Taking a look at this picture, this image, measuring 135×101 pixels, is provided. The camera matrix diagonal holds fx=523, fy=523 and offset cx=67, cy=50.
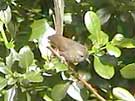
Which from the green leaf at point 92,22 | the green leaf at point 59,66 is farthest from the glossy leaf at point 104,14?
the green leaf at point 59,66

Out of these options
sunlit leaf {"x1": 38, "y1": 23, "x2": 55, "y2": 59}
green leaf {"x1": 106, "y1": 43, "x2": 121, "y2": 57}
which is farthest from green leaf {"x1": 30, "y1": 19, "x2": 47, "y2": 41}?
green leaf {"x1": 106, "y1": 43, "x2": 121, "y2": 57}

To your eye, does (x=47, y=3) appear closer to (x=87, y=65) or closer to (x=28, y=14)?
(x=28, y=14)

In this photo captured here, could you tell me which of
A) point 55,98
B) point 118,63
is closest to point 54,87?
point 55,98

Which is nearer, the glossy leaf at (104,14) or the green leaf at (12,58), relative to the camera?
the green leaf at (12,58)

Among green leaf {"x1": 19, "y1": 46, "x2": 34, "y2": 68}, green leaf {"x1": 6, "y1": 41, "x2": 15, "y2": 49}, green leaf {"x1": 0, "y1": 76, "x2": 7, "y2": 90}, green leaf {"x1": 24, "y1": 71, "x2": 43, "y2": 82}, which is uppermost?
green leaf {"x1": 6, "y1": 41, "x2": 15, "y2": 49}

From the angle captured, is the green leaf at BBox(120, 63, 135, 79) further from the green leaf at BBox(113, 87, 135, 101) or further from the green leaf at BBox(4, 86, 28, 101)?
the green leaf at BBox(4, 86, 28, 101)

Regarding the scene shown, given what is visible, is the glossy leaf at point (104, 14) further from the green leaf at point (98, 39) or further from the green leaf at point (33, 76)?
the green leaf at point (33, 76)
